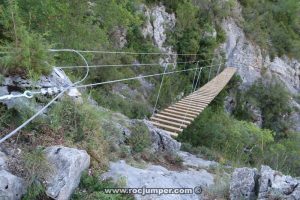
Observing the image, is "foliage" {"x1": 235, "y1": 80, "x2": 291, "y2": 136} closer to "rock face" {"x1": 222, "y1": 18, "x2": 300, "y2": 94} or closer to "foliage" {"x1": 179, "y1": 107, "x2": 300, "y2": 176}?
"rock face" {"x1": 222, "y1": 18, "x2": 300, "y2": 94}

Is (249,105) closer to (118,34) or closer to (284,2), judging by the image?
(118,34)

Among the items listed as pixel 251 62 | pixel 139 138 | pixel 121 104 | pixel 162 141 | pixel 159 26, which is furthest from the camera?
pixel 251 62

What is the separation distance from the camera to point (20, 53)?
8.81 ft

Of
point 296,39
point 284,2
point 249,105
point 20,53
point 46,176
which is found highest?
point 284,2

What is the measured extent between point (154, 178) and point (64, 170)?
93cm

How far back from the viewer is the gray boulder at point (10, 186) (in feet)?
7.06

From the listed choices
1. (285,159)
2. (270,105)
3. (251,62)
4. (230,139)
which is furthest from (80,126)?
(251,62)

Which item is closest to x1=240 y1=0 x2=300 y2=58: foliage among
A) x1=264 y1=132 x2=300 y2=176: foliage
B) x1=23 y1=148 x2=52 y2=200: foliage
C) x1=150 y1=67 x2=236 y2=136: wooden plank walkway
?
x1=264 y1=132 x2=300 y2=176: foliage

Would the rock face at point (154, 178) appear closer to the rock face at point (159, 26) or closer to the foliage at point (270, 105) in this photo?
the rock face at point (159, 26)

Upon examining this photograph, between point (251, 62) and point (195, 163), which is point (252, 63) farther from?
point (195, 163)

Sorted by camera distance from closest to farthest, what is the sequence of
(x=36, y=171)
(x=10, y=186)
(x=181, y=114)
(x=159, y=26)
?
(x=10, y=186)
(x=36, y=171)
(x=181, y=114)
(x=159, y=26)

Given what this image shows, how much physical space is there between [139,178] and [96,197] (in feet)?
1.75

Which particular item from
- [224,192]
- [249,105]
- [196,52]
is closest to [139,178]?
[224,192]

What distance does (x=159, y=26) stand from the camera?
1028 cm
